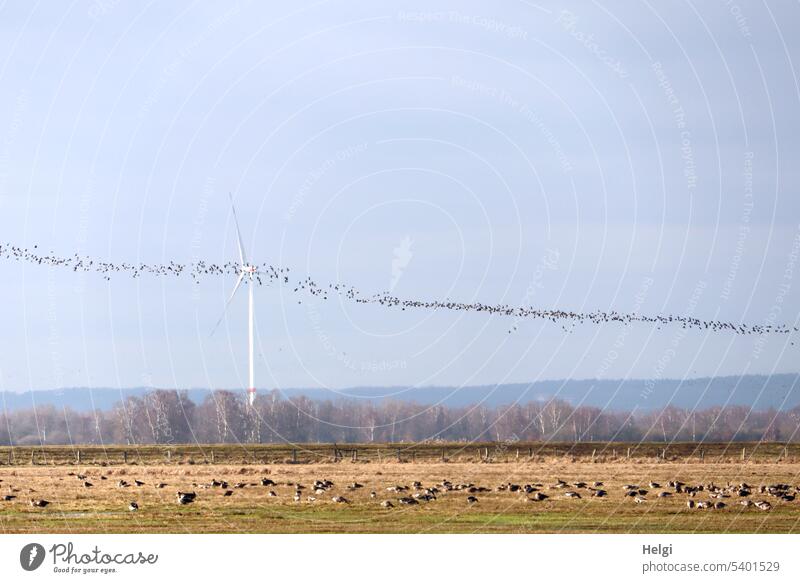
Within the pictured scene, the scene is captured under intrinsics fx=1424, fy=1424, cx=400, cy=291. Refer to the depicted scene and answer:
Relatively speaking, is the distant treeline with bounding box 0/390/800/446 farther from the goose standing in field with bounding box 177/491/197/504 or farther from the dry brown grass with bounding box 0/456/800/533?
the goose standing in field with bounding box 177/491/197/504

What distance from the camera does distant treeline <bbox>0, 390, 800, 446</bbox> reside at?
135m

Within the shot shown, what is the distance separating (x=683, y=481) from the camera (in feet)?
246

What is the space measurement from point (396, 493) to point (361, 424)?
72.1m

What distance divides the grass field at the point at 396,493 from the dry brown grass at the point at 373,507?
8 centimetres

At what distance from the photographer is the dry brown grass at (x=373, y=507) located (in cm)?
5244

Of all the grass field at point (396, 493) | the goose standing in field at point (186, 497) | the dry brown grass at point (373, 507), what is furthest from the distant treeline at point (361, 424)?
the goose standing in field at point (186, 497)

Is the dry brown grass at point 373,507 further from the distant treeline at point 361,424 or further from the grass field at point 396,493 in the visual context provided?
the distant treeline at point 361,424

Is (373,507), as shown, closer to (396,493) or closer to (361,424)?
(396,493)

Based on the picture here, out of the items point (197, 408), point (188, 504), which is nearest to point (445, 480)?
point (188, 504)

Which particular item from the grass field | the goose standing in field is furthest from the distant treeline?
the goose standing in field

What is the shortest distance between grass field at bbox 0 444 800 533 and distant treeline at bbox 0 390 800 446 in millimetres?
23821
